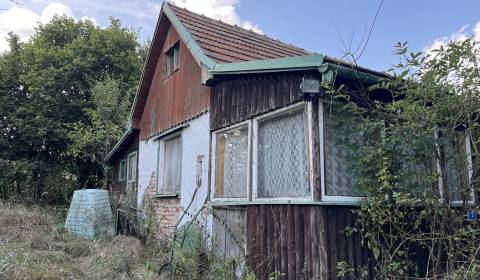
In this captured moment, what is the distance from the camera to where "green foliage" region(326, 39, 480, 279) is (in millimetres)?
3807

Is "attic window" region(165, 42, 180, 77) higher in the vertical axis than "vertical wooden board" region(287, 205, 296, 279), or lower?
higher

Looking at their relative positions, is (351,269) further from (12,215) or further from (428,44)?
(12,215)

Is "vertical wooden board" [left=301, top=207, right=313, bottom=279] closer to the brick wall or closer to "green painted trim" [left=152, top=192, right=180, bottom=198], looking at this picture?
the brick wall

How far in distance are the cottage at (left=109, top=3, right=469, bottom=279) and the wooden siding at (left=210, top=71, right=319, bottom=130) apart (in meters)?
0.02

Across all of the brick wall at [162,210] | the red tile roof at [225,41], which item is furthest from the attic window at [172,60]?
the brick wall at [162,210]

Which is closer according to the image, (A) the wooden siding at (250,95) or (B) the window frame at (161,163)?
(A) the wooden siding at (250,95)

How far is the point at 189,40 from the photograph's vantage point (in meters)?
7.41

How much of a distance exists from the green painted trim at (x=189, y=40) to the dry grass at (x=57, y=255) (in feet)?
11.5

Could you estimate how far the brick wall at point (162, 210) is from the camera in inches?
313

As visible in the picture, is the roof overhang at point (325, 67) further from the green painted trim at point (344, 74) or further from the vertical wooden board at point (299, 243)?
the vertical wooden board at point (299, 243)

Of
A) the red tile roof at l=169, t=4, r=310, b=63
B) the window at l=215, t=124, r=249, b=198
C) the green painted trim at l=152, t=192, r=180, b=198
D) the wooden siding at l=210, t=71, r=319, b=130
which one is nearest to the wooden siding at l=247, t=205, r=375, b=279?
the window at l=215, t=124, r=249, b=198

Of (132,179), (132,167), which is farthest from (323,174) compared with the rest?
(132,167)

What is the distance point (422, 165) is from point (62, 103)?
16.6 m

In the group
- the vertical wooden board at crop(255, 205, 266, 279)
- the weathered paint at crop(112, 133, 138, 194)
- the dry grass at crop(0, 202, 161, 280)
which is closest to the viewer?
the vertical wooden board at crop(255, 205, 266, 279)
